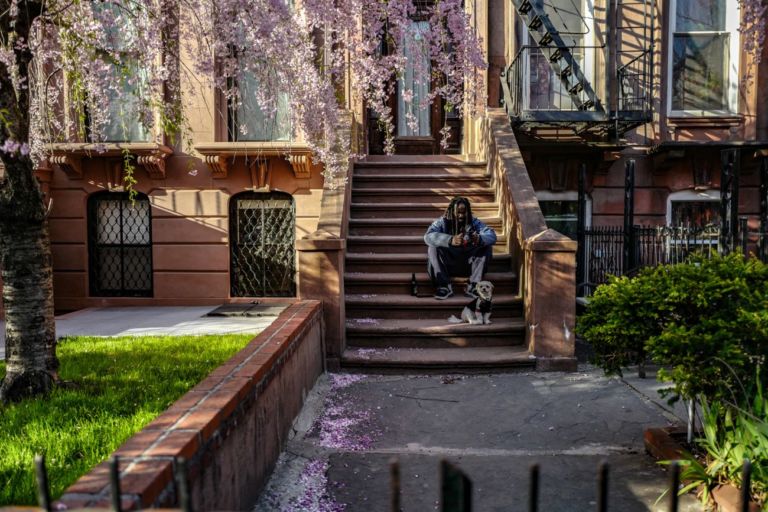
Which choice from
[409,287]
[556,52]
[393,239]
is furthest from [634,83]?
[409,287]

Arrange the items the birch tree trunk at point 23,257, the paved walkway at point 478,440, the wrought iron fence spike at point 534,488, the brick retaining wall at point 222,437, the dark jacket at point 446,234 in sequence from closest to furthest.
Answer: the wrought iron fence spike at point 534,488 < the brick retaining wall at point 222,437 < the paved walkway at point 478,440 < the birch tree trunk at point 23,257 < the dark jacket at point 446,234

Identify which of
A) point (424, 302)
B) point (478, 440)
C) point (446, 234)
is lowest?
point (478, 440)

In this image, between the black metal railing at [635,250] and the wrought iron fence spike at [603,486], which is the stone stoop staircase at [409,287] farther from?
the wrought iron fence spike at [603,486]

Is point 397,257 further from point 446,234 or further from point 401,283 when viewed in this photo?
point 446,234

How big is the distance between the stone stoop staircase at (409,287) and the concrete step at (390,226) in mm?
15

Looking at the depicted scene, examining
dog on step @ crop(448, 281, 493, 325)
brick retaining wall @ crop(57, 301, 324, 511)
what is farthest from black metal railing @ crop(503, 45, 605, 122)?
brick retaining wall @ crop(57, 301, 324, 511)

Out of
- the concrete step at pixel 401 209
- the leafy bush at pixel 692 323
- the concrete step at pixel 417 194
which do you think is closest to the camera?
the leafy bush at pixel 692 323

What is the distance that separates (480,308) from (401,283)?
1.23 m

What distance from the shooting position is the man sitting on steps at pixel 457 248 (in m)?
7.34

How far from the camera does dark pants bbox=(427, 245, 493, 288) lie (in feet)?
24.2

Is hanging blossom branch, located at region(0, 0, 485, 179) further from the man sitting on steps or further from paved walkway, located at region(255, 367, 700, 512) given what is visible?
paved walkway, located at region(255, 367, 700, 512)

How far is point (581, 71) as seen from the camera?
412 inches

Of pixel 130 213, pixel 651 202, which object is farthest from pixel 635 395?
pixel 130 213

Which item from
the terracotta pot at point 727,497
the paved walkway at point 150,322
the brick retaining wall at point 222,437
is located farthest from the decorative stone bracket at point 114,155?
the terracotta pot at point 727,497
